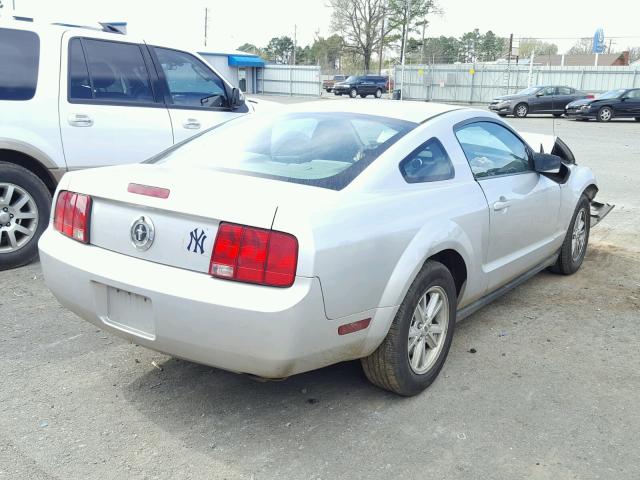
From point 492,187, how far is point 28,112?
150 inches

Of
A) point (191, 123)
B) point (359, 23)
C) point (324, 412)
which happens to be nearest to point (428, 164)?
point (324, 412)

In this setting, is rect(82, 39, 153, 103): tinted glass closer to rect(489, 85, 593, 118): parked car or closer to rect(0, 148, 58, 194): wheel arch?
rect(0, 148, 58, 194): wheel arch

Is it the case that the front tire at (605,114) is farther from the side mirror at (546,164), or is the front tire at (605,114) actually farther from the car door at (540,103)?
the side mirror at (546,164)

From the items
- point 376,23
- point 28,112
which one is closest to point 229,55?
point 376,23

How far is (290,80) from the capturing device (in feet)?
162

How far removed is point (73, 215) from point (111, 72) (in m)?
3.00

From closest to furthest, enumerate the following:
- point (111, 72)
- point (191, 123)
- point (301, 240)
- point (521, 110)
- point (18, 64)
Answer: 1. point (301, 240)
2. point (18, 64)
3. point (111, 72)
4. point (191, 123)
5. point (521, 110)

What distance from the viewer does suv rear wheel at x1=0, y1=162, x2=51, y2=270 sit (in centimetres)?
513

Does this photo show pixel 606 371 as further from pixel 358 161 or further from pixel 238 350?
pixel 238 350

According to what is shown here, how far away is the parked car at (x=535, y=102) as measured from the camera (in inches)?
1093

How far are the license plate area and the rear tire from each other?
27.5 meters

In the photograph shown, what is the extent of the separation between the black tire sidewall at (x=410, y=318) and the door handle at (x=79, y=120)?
3621mm

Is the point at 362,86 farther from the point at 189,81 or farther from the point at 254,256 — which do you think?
the point at 254,256

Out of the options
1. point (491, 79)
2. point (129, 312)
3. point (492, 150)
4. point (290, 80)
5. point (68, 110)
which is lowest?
point (129, 312)
